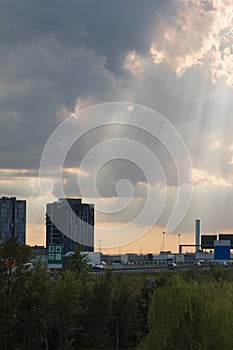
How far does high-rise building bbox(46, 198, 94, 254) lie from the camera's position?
17557 cm

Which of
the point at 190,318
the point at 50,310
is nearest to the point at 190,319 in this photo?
the point at 190,318

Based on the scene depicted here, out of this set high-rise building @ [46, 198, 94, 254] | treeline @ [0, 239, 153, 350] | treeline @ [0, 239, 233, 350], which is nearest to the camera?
treeline @ [0, 239, 233, 350]

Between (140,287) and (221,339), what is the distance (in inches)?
1422

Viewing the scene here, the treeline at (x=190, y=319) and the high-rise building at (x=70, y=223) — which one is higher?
the high-rise building at (x=70, y=223)

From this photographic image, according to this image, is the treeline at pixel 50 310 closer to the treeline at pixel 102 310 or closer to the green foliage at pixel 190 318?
the treeline at pixel 102 310

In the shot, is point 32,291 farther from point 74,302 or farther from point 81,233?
point 81,233

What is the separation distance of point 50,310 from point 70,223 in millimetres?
120189

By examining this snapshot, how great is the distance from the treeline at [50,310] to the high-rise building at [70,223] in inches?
4159

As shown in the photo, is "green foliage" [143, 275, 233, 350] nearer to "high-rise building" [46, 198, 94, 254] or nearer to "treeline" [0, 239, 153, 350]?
"treeline" [0, 239, 153, 350]

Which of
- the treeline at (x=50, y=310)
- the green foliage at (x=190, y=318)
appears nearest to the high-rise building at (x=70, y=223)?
the treeline at (x=50, y=310)

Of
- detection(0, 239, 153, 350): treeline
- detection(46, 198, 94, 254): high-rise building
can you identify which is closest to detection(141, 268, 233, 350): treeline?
detection(0, 239, 153, 350): treeline

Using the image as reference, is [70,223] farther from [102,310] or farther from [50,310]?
[50,310]

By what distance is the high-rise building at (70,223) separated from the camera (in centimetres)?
17557

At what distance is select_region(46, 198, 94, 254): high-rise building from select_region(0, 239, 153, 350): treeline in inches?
4159
